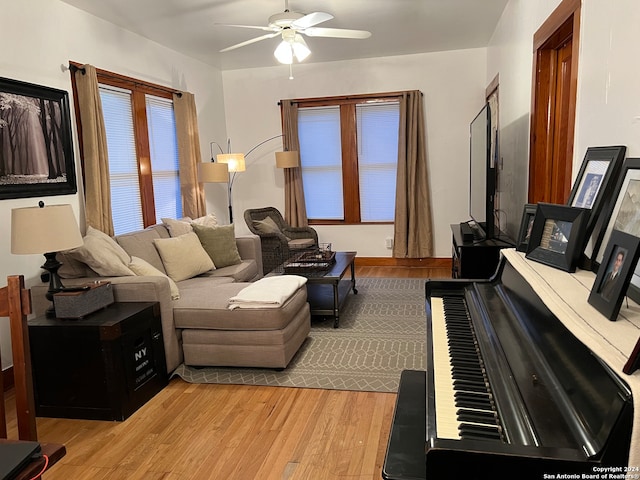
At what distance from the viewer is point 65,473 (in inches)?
85.5

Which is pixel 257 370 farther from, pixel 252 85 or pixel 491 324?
pixel 252 85

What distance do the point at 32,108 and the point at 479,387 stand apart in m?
3.55

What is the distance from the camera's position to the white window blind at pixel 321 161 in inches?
250

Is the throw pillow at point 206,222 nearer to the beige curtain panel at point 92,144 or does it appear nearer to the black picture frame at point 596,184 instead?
the beige curtain panel at point 92,144

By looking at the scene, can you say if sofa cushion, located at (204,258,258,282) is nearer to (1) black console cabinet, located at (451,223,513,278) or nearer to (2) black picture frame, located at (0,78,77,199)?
(2) black picture frame, located at (0,78,77,199)

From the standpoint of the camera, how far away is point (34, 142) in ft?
11.1

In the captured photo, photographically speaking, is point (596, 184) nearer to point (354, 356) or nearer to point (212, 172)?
point (354, 356)

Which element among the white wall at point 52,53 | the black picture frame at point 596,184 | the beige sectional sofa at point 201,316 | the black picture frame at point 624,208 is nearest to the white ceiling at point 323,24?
the white wall at point 52,53

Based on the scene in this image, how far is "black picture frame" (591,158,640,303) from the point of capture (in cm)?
139

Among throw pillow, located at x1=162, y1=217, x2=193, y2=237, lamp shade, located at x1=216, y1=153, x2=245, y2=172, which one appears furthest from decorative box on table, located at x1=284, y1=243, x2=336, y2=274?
lamp shade, located at x1=216, y1=153, x2=245, y2=172

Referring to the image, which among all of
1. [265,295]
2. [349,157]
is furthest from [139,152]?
[349,157]

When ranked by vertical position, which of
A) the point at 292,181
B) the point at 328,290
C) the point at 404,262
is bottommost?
the point at 404,262

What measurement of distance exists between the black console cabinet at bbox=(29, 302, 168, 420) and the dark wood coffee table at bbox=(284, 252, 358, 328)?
5.03 feet

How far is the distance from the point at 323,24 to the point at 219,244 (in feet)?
7.74
